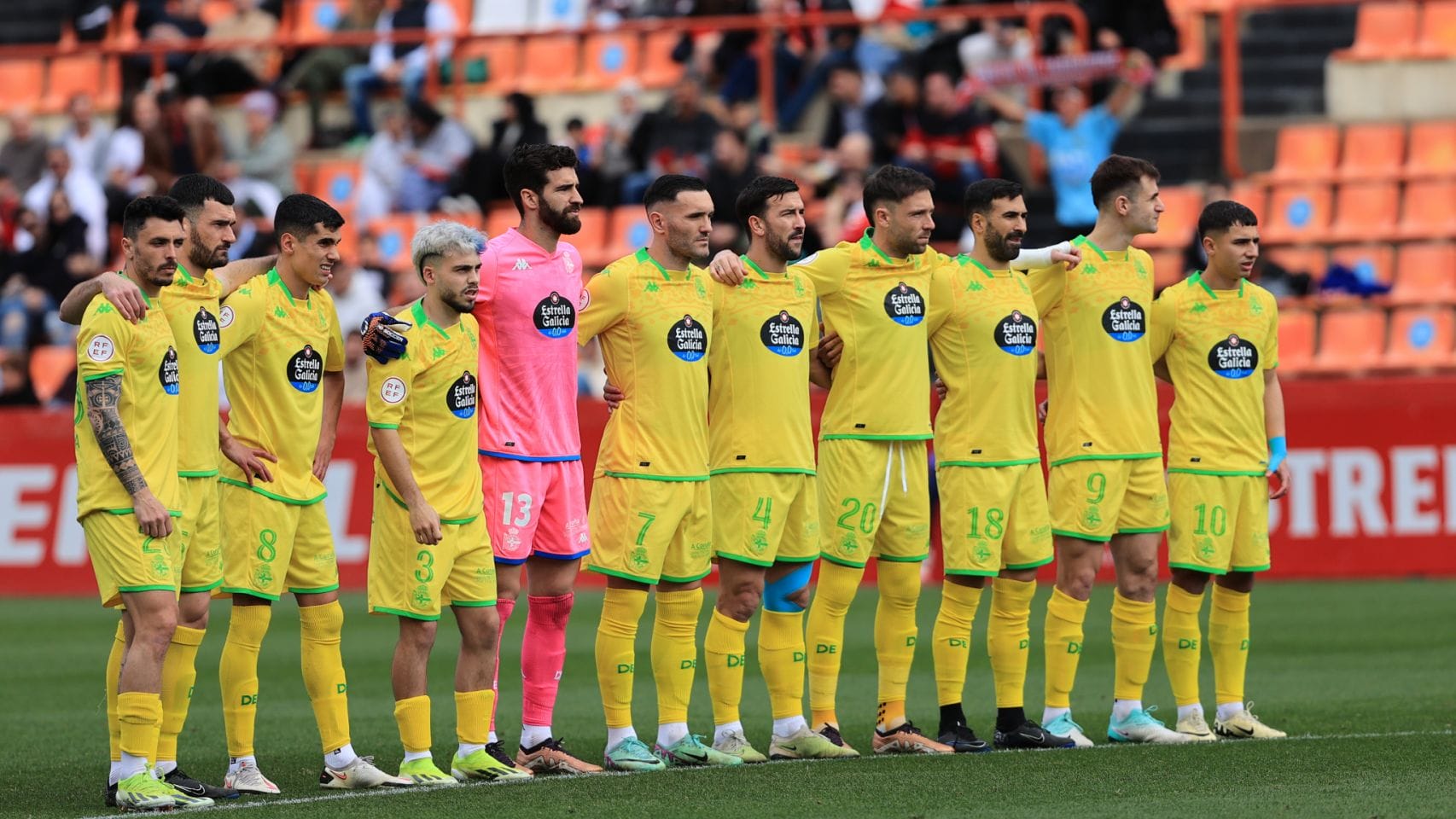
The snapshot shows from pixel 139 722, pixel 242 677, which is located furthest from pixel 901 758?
pixel 139 722

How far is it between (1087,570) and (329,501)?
30.6 ft

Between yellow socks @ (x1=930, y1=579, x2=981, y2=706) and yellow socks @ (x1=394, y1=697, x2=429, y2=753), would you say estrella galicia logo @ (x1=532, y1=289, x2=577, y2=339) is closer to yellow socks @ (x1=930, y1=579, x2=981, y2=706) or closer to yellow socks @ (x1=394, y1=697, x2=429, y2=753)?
yellow socks @ (x1=394, y1=697, x2=429, y2=753)

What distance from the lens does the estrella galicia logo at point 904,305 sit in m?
10.8

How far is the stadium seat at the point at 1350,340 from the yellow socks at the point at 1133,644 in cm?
998

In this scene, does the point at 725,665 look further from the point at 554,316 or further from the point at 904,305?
the point at 904,305

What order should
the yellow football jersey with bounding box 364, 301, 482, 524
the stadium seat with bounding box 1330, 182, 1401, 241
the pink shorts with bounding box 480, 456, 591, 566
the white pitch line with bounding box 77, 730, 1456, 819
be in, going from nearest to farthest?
the white pitch line with bounding box 77, 730, 1456, 819 → the yellow football jersey with bounding box 364, 301, 482, 524 → the pink shorts with bounding box 480, 456, 591, 566 → the stadium seat with bounding box 1330, 182, 1401, 241

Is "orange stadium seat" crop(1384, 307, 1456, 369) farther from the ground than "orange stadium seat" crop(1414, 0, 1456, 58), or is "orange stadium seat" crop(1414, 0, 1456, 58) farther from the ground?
"orange stadium seat" crop(1414, 0, 1456, 58)

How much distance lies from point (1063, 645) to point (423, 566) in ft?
10.9

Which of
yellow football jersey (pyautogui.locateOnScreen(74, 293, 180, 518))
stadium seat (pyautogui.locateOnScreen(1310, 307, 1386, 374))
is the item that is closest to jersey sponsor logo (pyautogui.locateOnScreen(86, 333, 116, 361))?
yellow football jersey (pyautogui.locateOnScreen(74, 293, 180, 518))

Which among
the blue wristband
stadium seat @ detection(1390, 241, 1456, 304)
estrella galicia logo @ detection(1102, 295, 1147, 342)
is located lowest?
the blue wristband

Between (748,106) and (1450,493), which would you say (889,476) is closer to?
(1450,493)

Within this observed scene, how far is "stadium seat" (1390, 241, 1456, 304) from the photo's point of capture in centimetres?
2089

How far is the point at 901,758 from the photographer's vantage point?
1031 centimetres

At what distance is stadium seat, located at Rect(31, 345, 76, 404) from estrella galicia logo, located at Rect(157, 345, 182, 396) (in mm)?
14033
